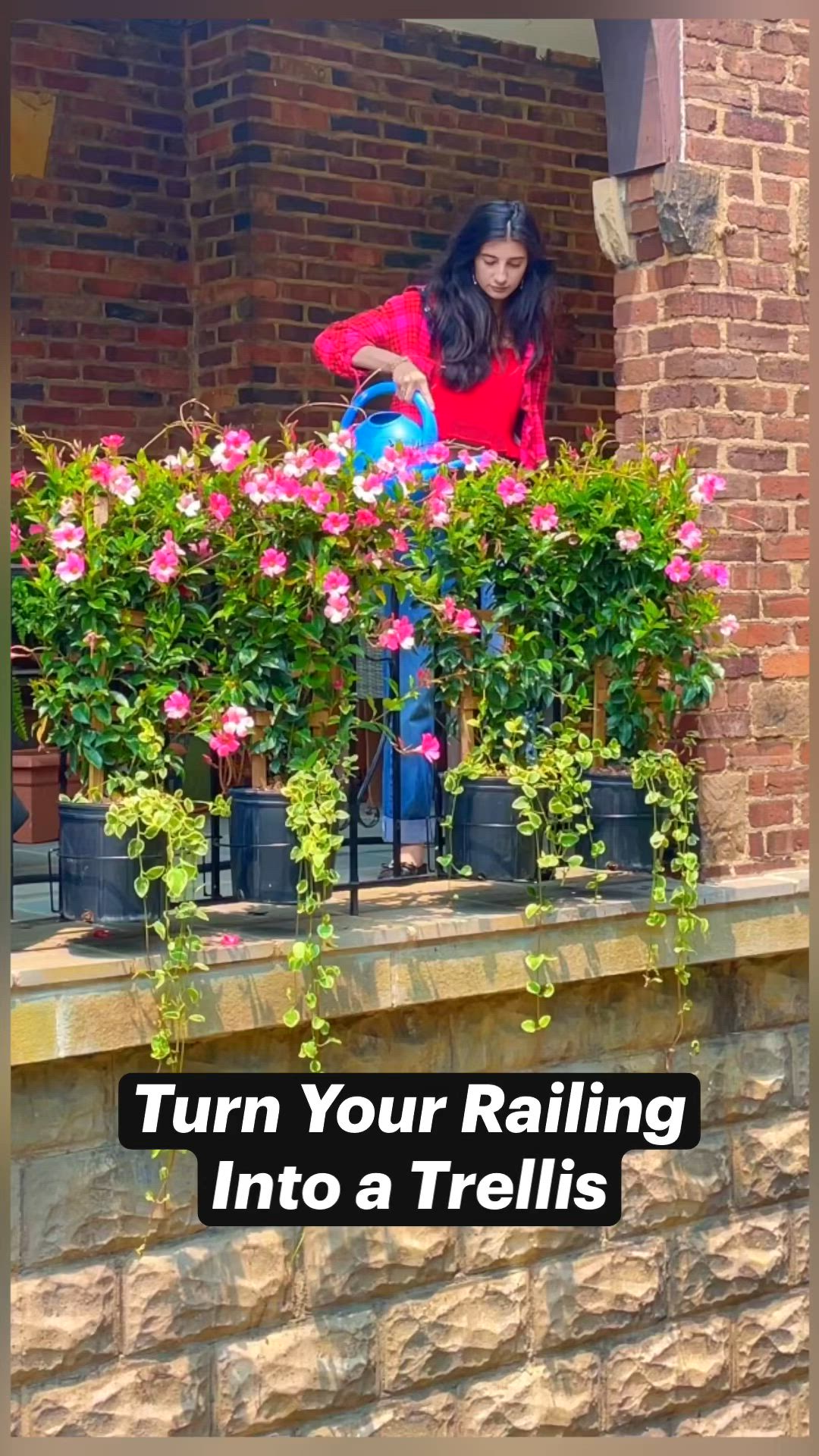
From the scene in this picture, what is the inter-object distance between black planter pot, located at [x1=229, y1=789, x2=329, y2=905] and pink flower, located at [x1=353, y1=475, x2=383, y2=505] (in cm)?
64

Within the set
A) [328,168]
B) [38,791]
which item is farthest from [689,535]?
[328,168]

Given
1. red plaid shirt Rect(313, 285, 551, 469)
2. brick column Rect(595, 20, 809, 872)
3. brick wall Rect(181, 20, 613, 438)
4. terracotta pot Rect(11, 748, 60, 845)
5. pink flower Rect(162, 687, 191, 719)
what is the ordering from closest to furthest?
1. pink flower Rect(162, 687, 191, 719)
2. brick column Rect(595, 20, 809, 872)
3. red plaid shirt Rect(313, 285, 551, 469)
4. terracotta pot Rect(11, 748, 60, 845)
5. brick wall Rect(181, 20, 613, 438)

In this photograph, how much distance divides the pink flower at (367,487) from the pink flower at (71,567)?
0.61 meters

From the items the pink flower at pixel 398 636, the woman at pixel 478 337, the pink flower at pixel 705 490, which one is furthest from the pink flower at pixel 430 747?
the pink flower at pixel 705 490

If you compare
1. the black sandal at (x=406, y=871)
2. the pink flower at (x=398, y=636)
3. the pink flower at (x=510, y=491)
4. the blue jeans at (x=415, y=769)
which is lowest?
the black sandal at (x=406, y=871)

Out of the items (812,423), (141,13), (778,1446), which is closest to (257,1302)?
(778,1446)

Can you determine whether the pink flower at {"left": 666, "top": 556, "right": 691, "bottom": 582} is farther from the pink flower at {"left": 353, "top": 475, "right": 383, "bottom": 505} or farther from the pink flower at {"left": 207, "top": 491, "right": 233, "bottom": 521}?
the pink flower at {"left": 207, "top": 491, "right": 233, "bottom": 521}

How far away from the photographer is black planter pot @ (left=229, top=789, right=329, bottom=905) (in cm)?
404

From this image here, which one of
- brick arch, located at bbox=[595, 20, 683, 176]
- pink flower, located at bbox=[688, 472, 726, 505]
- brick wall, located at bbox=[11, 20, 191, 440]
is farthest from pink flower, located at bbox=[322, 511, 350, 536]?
brick wall, located at bbox=[11, 20, 191, 440]

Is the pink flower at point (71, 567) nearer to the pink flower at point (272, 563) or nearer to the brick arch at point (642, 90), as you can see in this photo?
the pink flower at point (272, 563)

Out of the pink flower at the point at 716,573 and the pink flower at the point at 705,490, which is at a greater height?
the pink flower at the point at 705,490

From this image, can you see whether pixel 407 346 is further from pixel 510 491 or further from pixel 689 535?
pixel 689 535

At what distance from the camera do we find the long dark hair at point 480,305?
4949 mm

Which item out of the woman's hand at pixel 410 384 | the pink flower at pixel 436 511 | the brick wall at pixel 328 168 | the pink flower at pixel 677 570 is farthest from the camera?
the brick wall at pixel 328 168
